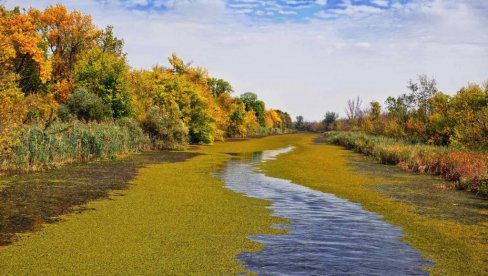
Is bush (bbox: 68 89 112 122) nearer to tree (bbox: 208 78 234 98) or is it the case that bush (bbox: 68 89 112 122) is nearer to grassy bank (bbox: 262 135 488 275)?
grassy bank (bbox: 262 135 488 275)

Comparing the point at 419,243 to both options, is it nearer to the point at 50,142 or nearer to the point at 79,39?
the point at 50,142

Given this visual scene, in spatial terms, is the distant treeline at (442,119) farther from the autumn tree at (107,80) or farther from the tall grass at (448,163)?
the autumn tree at (107,80)

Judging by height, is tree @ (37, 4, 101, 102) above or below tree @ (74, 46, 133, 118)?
above

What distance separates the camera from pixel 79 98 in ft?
135

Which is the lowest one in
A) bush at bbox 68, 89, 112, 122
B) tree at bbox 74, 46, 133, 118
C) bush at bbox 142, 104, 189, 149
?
bush at bbox 142, 104, 189, 149

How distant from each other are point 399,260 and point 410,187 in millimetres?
12788

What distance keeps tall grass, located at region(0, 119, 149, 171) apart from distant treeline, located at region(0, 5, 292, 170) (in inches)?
2.1

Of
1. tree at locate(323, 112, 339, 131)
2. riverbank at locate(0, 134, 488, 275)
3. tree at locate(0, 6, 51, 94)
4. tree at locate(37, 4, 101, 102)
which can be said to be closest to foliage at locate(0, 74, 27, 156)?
riverbank at locate(0, 134, 488, 275)

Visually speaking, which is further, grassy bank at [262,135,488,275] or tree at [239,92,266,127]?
tree at [239,92,266,127]

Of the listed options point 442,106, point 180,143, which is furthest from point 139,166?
point 442,106

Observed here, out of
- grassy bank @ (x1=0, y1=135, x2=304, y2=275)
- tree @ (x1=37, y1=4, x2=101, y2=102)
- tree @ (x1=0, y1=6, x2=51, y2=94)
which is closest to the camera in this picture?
grassy bank @ (x1=0, y1=135, x2=304, y2=275)

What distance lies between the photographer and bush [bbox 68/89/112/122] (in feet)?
135

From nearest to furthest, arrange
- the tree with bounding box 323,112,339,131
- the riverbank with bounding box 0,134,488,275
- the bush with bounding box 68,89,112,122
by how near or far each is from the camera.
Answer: the riverbank with bounding box 0,134,488,275 → the bush with bounding box 68,89,112,122 → the tree with bounding box 323,112,339,131

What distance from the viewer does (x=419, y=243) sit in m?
10.9
